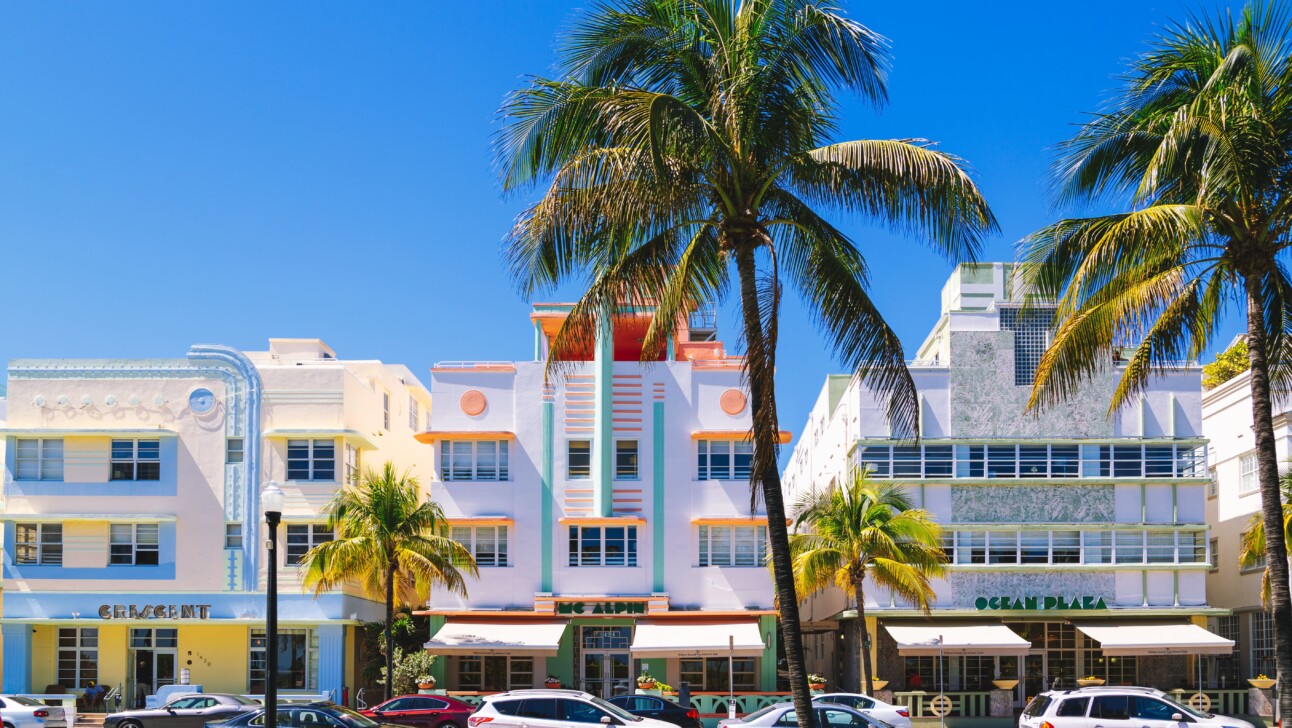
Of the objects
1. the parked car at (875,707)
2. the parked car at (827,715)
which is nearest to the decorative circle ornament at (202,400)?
the parked car at (875,707)

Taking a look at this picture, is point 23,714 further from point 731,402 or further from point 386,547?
point 731,402

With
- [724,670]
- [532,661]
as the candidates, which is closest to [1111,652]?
[724,670]

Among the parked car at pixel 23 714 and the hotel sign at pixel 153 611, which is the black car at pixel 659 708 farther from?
the hotel sign at pixel 153 611

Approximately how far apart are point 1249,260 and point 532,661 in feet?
99.4

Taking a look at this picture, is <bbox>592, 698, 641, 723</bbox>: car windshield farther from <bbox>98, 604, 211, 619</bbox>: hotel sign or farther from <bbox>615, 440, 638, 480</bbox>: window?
<bbox>98, 604, 211, 619</bbox>: hotel sign

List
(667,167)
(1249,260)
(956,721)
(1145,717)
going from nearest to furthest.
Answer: (667,167) < (1249,260) < (1145,717) < (956,721)

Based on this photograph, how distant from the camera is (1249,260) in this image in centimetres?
2116

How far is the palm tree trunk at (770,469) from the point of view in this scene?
63.7ft

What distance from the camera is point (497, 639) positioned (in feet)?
143

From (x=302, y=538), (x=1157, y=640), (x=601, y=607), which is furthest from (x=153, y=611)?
(x=1157, y=640)

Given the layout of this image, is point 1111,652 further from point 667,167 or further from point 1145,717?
point 667,167

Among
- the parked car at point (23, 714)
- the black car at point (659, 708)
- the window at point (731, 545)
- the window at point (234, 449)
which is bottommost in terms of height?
the parked car at point (23, 714)

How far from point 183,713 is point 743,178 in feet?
77.5

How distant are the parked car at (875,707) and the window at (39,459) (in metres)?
26.2
